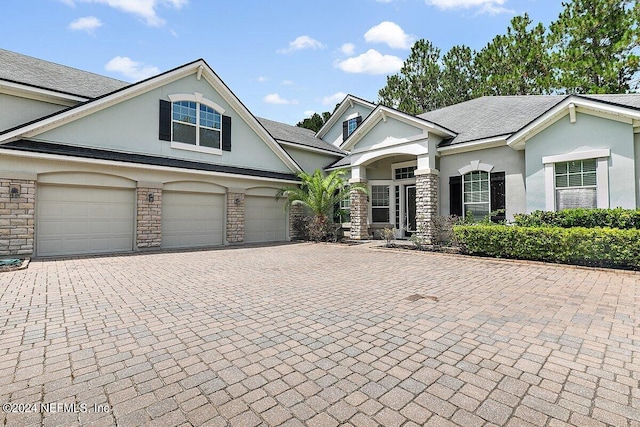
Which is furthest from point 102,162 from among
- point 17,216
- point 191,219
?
point 191,219

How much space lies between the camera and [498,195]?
1187cm

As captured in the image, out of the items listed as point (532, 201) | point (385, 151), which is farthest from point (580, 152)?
point (385, 151)

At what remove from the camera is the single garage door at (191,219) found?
12.8 metres

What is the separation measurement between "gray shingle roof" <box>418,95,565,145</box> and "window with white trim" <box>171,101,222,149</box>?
10.2m

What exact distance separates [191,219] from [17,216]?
5372mm

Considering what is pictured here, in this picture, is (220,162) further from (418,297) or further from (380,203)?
(418,297)

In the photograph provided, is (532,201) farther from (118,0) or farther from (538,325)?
(118,0)

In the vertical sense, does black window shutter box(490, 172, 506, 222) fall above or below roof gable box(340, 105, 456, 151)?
below

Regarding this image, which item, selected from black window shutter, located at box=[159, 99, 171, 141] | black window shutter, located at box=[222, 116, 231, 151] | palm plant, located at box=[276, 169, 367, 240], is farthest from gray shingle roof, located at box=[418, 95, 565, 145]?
black window shutter, located at box=[159, 99, 171, 141]

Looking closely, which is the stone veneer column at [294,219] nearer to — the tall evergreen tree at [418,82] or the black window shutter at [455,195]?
the black window shutter at [455,195]

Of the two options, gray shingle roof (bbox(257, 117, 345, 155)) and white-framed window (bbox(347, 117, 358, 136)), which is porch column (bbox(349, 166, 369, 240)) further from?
white-framed window (bbox(347, 117, 358, 136))

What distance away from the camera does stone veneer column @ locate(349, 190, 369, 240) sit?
52.1ft

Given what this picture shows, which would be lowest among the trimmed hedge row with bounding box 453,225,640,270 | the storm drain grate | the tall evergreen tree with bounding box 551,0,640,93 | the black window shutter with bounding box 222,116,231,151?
the storm drain grate

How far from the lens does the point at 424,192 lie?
13.1 meters
